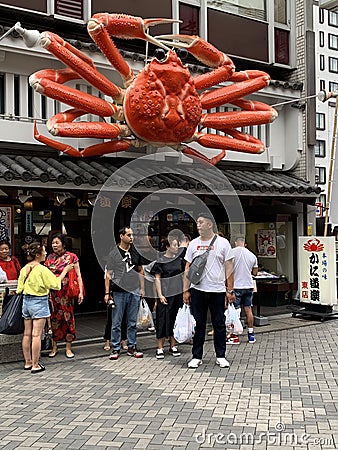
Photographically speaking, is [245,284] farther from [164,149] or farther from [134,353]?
[164,149]

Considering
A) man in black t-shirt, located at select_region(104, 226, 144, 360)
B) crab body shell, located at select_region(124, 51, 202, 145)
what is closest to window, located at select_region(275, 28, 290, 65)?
crab body shell, located at select_region(124, 51, 202, 145)

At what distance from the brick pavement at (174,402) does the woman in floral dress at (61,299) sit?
1.22 feet

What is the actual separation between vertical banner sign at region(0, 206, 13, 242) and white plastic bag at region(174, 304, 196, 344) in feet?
12.8

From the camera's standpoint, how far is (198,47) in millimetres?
7961

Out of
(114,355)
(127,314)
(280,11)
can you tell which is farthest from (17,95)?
(280,11)

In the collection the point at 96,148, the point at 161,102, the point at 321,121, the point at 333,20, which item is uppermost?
the point at 333,20

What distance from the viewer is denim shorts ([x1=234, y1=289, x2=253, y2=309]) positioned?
9.01 metres

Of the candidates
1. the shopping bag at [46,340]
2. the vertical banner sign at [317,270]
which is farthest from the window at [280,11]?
the shopping bag at [46,340]

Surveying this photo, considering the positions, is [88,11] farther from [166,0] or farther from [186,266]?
[186,266]

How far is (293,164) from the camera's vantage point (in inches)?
510

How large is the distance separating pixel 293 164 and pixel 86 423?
9333mm

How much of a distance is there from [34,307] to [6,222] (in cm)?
318

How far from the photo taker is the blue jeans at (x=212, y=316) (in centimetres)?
721

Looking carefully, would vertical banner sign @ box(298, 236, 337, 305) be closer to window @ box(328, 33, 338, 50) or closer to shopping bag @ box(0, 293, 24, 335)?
shopping bag @ box(0, 293, 24, 335)
